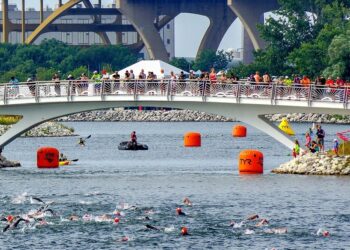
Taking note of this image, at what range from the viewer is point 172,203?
95250 millimetres

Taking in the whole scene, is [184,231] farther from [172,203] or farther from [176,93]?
[176,93]

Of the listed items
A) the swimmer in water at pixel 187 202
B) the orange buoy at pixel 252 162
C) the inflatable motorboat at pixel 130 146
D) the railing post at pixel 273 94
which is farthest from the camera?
the inflatable motorboat at pixel 130 146

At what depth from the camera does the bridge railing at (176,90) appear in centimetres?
10469

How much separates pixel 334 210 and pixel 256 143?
84.2 metres

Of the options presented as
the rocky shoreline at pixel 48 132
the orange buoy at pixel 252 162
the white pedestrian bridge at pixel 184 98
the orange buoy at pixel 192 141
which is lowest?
the rocky shoreline at pixel 48 132

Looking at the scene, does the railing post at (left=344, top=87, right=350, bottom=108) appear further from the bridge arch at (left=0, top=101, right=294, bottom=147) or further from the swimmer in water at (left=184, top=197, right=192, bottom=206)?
the swimmer in water at (left=184, top=197, right=192, bottom=206)

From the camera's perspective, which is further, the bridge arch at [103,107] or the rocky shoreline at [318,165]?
the bridge arch at [103,107]

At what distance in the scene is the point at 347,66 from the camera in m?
191

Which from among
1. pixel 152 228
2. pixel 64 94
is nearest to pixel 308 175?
pixel 64 94

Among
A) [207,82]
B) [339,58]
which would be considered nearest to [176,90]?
[207,82]

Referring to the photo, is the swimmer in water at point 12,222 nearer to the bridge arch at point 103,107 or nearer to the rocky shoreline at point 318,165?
the bridge arch at point 103,107

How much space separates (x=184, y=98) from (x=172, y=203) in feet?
49.8

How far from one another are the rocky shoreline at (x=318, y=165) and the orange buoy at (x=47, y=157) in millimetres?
21123

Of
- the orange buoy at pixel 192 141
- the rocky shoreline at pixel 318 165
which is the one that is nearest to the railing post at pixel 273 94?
the rocky shoreline at pixel 318 165
